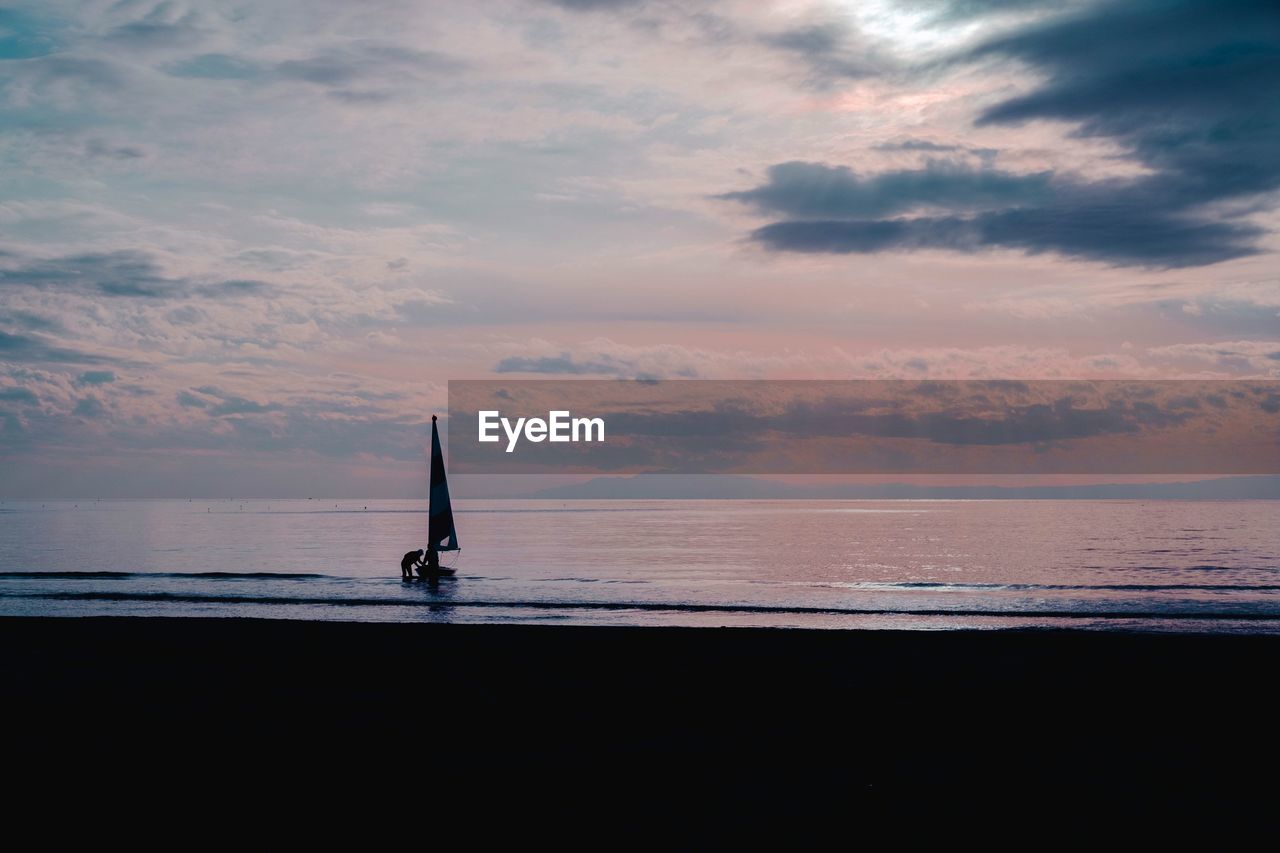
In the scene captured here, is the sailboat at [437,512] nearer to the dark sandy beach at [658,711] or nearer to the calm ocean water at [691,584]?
the calm ocean water at [691,584]

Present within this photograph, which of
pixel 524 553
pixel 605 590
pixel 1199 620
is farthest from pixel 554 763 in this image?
pixel 524 553

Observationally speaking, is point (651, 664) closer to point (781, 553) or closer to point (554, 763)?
point (554, 763)

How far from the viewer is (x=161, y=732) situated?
14.3 m

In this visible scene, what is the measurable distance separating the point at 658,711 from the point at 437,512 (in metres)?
39.7

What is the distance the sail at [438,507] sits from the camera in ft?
173

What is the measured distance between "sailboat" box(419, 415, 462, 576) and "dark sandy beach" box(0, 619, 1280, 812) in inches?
Answer: 979

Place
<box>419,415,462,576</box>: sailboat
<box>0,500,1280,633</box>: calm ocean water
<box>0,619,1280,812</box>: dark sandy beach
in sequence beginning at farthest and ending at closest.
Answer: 1. <box>419,415,462,576</box>: sailboat
2. <box>0,500,1280,633</box>: calm ocean water
3. <box>0,619,1280,812</box>: dark sandy beach

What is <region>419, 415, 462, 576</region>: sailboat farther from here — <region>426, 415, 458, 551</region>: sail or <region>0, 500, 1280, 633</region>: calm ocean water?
<region>0, 500, 1280, 633</region>: calm ocean water

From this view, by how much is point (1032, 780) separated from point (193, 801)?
9.92m

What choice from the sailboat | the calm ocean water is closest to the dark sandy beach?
the calm ocean water

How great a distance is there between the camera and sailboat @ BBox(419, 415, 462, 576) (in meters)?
51.7

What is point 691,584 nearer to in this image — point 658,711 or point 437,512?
point 437,512

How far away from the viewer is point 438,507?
54188 mm

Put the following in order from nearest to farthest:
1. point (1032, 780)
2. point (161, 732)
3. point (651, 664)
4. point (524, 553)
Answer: point (1032, 780), point (161, 732), point (651, 664), point (524, 553)
